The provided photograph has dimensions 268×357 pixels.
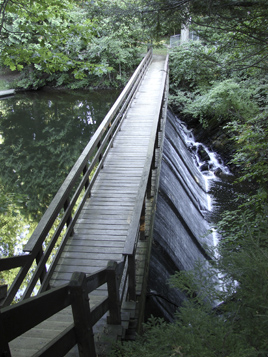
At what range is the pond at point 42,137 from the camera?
12430mm

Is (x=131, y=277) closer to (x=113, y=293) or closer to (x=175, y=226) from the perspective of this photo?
(x=113, y=293)

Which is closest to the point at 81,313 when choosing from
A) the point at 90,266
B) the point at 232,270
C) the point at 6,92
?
the point at 232,270

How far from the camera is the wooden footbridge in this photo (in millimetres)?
2055

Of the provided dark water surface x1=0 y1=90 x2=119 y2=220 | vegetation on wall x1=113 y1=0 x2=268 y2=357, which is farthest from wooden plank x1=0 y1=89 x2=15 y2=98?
vegetation on wall x1=113 y1=0 x2=268 y2=357

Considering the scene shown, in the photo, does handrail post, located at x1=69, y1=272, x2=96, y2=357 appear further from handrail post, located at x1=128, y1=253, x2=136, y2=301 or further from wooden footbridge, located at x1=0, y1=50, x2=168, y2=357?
handrail post, located at x1=128, y1=253, x2=136, y2=301

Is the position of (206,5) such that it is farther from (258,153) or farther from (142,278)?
(142,278)

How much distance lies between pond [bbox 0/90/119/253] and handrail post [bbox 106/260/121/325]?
246 inches

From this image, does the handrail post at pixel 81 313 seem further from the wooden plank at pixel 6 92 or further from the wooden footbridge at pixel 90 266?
the wooden plank at pixel 6 92

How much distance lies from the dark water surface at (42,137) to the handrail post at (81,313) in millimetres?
7092

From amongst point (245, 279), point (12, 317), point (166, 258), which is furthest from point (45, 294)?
point (166, 258)

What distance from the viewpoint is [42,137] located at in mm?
16438

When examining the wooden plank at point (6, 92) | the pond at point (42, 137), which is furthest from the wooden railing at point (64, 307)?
the wooden plank at point (6, 92)

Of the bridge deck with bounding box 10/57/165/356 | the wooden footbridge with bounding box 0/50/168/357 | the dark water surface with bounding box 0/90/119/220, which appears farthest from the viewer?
the dark water surface with bounding box 0/90/119/220

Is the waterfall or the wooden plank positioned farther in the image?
the wooden plank
